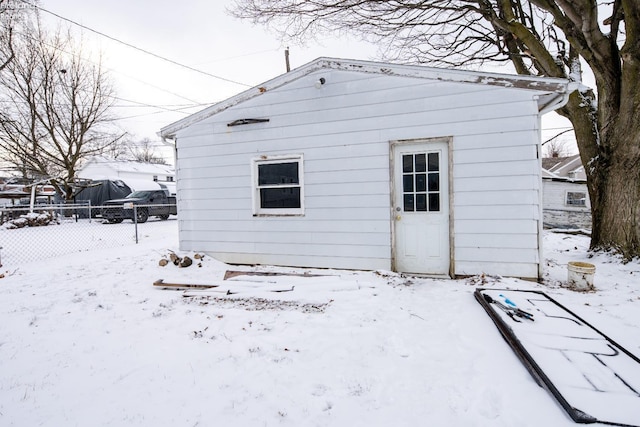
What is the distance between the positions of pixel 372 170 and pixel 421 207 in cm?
92

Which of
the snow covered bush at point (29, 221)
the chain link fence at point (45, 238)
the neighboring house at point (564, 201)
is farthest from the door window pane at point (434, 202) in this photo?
the snow covered bush at point (29, 221)

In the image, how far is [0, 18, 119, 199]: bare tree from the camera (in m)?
13.1

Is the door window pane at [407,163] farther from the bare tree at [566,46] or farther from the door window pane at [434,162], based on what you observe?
the bare tree at [566,46]

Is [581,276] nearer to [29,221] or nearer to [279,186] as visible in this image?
[279,186]

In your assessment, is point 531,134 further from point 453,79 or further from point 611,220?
point 611,220

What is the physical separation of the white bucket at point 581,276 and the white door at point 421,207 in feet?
4.95

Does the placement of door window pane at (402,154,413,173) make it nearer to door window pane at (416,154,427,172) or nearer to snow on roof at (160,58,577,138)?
door window pane at (416,154,427,172)

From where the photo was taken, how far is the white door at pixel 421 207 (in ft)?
14.5

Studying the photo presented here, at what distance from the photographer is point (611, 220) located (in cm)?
515

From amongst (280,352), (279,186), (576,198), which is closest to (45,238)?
(279,186)

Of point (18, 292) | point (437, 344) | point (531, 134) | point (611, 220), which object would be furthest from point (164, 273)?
point (611, 220)

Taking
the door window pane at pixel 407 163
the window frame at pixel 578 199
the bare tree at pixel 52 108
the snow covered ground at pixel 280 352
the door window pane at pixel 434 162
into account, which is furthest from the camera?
the bare tree at pixel 52 108

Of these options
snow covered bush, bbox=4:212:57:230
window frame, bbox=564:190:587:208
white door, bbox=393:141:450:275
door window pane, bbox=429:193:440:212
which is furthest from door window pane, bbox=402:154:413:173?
snow covered bush, bbox=4:212:57:230

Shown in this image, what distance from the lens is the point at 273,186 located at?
208 inches
